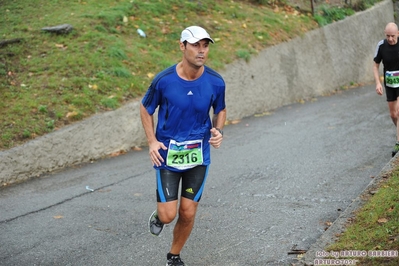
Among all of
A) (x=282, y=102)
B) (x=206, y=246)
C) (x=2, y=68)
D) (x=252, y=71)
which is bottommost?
(x=282, y=102)

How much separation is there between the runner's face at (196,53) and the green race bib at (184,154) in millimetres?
712

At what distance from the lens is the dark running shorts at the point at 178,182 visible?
552 centimetres

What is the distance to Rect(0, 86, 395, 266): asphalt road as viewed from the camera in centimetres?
635

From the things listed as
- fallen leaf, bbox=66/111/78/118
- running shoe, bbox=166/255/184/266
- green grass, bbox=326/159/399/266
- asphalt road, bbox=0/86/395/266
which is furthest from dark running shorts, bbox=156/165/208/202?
fallen leaf, bbox=66/111/78/118

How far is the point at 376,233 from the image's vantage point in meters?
5.57

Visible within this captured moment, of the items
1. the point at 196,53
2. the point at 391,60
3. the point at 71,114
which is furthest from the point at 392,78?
the point at 71,114

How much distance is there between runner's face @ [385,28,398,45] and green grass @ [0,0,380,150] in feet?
16.7

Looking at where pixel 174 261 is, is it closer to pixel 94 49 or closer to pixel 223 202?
pixel 223 202

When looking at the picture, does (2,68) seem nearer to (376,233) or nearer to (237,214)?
(237,214)

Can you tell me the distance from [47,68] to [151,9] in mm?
4759

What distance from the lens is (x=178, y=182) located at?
5.59 metres

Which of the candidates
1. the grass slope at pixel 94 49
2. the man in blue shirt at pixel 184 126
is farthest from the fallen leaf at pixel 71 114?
the man in blue shirt at pixel 184 126

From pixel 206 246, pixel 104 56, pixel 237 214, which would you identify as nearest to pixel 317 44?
pixel 104 56

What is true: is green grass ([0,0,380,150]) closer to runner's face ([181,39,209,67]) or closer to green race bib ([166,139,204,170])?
green race bib ([166,139,204,170])
